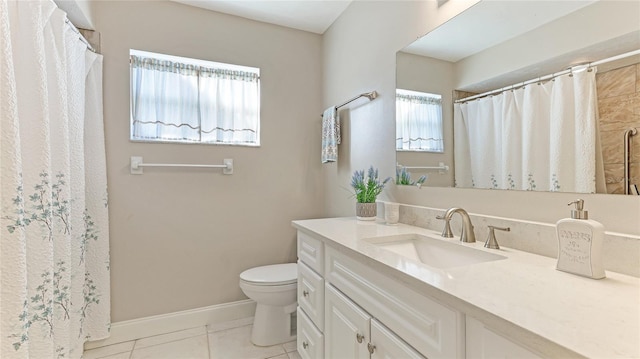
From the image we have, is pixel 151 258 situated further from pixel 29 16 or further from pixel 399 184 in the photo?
pixel 399 184

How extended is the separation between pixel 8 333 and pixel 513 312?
59.0 inches

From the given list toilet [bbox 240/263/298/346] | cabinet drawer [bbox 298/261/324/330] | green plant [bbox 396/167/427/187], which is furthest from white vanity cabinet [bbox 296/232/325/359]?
green plant [bbox 396/167/427/187]

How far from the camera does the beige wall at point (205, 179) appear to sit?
1.96m

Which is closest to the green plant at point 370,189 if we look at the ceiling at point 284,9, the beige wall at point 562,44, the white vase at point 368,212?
the white vase at point 368,212

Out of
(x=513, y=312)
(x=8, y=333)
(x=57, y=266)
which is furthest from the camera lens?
(x=57, y=266)

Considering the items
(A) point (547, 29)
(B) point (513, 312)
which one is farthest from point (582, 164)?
(B) point (513, 312)

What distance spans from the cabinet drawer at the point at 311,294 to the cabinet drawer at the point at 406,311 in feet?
0.80

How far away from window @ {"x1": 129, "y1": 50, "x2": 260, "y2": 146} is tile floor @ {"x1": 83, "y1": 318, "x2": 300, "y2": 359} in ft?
4.45

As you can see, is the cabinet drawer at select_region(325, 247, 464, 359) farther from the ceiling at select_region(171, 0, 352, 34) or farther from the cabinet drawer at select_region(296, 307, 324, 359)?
the ceiling at select_region(171, 0, 352, 34)

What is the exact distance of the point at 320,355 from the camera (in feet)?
4.42

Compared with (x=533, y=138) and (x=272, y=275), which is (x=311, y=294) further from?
(x=533, y=138)

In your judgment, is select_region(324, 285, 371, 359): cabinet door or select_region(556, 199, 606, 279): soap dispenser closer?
select_region(556, 199, 606, 279): soap dispenser

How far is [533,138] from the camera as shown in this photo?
39.9 inches

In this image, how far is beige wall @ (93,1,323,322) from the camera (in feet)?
6.45
